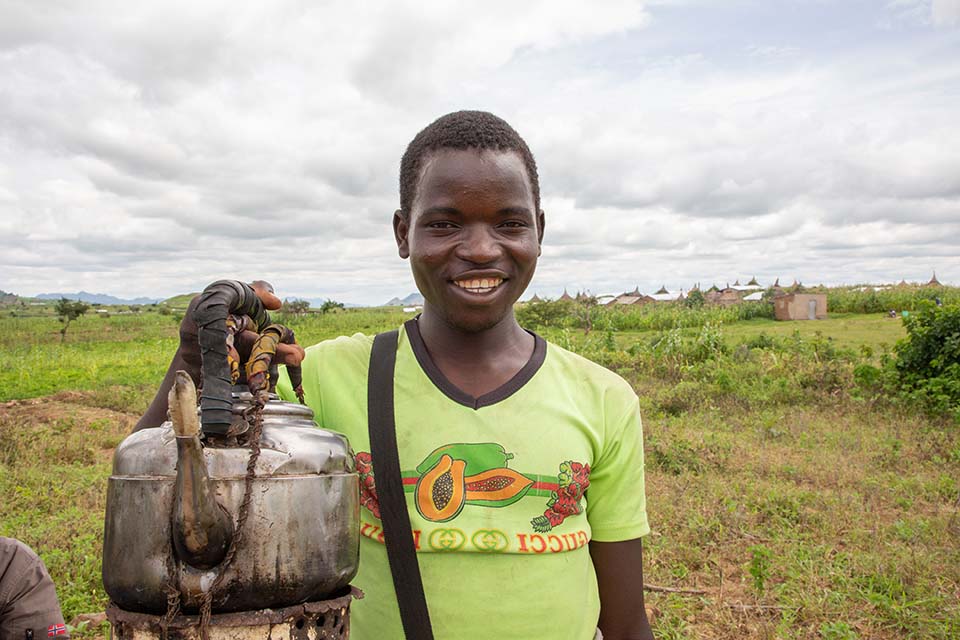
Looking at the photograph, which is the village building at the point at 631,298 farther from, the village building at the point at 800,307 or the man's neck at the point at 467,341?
the man's neck at the point at 467,341

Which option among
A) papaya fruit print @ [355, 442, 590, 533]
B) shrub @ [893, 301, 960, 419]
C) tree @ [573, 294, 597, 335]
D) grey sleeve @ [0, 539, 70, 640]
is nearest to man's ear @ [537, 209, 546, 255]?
papaya fruit print @ [355, 442, 590, 533]

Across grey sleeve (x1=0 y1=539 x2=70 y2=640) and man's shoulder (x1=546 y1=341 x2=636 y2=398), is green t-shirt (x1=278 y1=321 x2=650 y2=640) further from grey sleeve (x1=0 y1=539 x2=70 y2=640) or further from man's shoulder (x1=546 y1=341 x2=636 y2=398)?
grey sleeve (x1=0 y1=539 x2=70 y2=640)

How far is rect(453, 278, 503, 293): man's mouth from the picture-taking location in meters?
1.28

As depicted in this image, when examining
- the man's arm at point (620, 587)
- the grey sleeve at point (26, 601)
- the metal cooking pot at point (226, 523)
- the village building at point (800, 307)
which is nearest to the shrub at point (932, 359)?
the man's arm at point (620, 587)

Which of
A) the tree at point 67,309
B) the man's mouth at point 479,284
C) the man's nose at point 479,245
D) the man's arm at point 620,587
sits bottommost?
the man's arm at point 620,587

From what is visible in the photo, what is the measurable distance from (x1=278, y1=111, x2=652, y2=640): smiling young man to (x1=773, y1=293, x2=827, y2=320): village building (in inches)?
951

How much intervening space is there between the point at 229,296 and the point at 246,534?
292 millimetres

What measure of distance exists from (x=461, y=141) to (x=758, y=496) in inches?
174

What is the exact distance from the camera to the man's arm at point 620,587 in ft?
4.47

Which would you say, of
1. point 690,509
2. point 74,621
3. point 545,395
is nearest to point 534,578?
point 545,395

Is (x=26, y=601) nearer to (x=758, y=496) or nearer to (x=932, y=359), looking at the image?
(x=758, y=496)

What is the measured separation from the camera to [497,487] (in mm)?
1245

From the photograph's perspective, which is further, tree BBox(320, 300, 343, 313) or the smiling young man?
tree BBox(320, 300, 343, 313)

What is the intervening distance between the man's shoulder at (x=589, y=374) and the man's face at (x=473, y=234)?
0.60 ft
